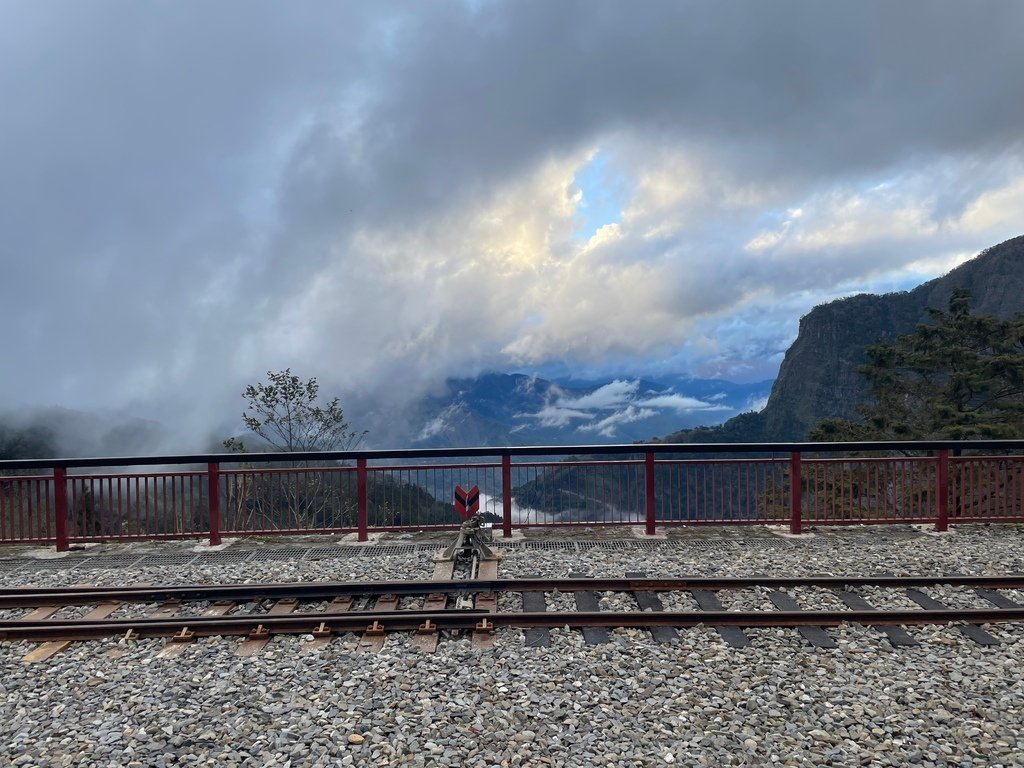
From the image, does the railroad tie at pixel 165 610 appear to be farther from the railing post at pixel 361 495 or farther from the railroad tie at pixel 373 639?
the railing post at pixel 361 495

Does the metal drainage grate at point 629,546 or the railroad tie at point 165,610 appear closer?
the railroad tie at point 165,610

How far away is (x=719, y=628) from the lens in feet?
19.7

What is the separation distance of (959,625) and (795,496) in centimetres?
335

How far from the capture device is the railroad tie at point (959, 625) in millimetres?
5816

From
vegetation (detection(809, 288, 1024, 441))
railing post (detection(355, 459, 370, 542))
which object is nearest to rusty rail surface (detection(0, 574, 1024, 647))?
railing post (detection(355, 459, 370, 542))

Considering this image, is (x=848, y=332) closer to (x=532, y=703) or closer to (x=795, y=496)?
(x=795, y=496)

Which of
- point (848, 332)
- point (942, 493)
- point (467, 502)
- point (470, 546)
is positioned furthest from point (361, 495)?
point (848, 332)

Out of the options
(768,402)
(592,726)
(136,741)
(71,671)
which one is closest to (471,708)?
(592,726)

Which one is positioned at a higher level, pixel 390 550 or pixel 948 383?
pixel 948 383

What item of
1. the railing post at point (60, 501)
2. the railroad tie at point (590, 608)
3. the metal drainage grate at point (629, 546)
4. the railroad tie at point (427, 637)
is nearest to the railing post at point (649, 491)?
the metal drainage grate at point (629, 546)

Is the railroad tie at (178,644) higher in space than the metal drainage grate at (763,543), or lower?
higher

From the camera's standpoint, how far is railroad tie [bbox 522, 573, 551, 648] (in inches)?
226

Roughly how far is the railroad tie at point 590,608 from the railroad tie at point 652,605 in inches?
17.8

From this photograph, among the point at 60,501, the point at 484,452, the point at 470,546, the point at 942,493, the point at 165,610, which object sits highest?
the point at 484,452
